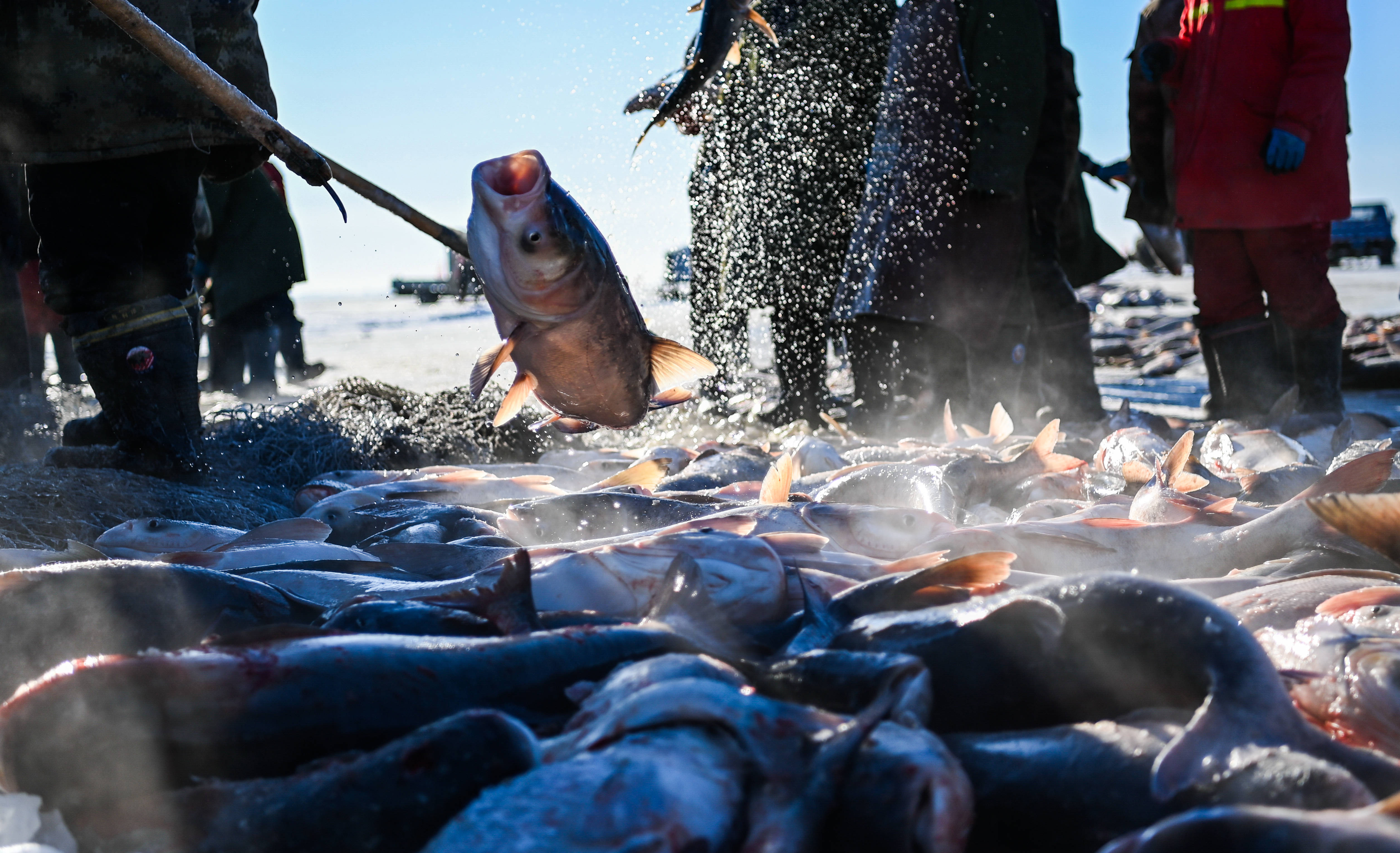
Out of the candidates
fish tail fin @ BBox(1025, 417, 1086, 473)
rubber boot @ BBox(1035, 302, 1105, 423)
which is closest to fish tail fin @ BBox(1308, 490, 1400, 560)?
fish tail fin @ BBox(1025, 417, 1086, 473)

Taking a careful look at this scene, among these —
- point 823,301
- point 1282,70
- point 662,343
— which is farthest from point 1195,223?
point 662,343

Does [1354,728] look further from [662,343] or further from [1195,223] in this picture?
[1195,223]

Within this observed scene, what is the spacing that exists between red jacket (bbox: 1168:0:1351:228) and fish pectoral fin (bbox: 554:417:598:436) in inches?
159

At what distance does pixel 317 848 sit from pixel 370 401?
454 cm

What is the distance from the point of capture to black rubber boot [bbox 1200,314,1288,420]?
577 centimetres

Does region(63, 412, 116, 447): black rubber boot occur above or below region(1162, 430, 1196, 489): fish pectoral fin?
above

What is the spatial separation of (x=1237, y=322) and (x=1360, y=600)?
14.8 ft

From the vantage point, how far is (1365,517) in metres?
1.82

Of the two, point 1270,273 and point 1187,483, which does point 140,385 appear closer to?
point 1187,483

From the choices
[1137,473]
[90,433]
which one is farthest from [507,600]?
[90,433]

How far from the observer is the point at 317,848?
44.1 inches

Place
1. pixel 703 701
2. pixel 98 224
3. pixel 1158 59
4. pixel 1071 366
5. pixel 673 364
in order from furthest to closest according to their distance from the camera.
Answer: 1. pixel 1071 366
2. pixel 1158 59
3. pixel 98 224
4. pixel 673 364
5. pixel 703 701

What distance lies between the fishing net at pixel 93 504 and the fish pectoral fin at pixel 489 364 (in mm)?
1101

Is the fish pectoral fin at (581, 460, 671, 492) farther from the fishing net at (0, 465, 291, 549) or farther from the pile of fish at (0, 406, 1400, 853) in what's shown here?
the fishing net at (0, 465, 291, 549)
